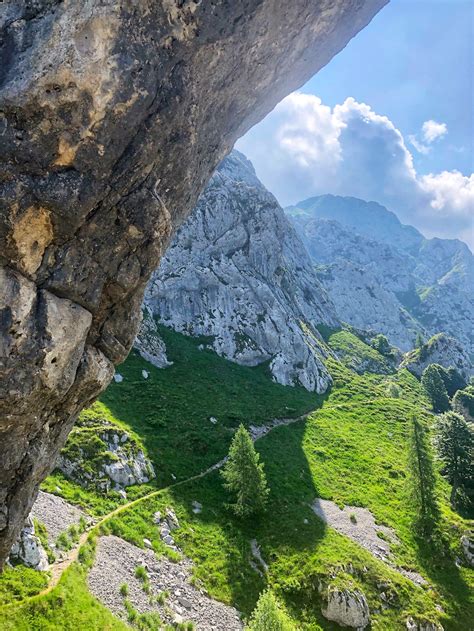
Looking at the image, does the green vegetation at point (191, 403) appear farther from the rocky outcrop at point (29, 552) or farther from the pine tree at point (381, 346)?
the pine tree at point (381, 346)

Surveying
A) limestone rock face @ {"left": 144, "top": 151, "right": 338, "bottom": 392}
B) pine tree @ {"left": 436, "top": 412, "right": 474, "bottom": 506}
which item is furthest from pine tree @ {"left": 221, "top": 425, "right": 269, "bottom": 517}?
limestone rock face @ {"left": 144, "top": 151, "right": 338, "bottom": 392}

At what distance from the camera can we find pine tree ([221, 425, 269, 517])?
3578 cm

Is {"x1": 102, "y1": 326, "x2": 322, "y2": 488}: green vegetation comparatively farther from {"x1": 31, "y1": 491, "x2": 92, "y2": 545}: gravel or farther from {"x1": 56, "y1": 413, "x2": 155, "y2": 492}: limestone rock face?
{"x1": 31, "y1": 491, "x2": 92, "y2": 545}: gravel

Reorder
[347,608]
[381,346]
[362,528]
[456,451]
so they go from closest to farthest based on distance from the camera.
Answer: [347,608] → [362,528] → [456,451] → [381,346]

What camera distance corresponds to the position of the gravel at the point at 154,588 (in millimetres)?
23800

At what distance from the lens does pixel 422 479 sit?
3997 cm

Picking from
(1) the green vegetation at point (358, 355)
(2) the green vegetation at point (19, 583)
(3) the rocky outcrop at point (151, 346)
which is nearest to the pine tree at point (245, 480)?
(2) the green vegetation at point (19, 583)

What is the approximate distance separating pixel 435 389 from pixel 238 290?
5402 centimetres

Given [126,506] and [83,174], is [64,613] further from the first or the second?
→ [83,174]

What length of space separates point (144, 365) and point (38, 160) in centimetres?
5047

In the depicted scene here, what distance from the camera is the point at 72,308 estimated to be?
16.0 m

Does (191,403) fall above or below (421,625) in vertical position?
above

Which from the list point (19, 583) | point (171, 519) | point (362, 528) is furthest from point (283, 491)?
point (19, 583)

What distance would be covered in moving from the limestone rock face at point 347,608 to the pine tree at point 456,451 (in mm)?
25338
